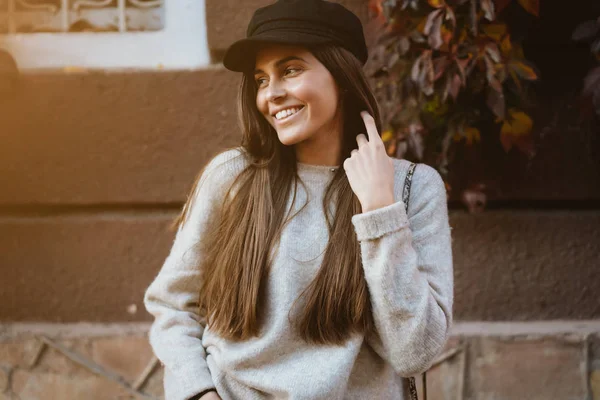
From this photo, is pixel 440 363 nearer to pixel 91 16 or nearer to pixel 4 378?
pixel 4 378

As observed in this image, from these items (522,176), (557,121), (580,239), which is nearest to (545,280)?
(580,239)

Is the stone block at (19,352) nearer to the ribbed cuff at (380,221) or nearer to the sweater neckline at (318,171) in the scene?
the sweater neckline at (318,171)

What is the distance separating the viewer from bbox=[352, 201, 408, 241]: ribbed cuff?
1630 millimetres

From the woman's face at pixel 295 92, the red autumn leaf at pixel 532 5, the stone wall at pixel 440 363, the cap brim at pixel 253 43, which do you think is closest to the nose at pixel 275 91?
the woman's face at pixel 295 92

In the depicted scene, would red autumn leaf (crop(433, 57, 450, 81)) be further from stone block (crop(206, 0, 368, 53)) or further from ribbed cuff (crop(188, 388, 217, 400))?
ribbed cuff (crop(188, 388, 217, 400))

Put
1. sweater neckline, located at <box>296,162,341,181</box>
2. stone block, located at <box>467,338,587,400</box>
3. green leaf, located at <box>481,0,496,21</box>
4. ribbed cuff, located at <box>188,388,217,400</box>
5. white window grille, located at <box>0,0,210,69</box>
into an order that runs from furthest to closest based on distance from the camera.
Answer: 1. white window grille, located at <box>0,0,210,69</box>
2. stone block, located at <box>467,338,587,400</box>
3. green leaf, located at <box>481,0,496,21</box>
4. sweater neckline, located at <box>296,162,341,181</box>
5. ribbed cuff, located at <box>188,388,217,400</box>

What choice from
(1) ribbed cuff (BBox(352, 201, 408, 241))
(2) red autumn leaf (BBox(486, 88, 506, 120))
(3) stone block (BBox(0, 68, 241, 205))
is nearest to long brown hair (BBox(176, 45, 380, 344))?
(1) ribbed cuff (BBox(352, 201, 408, 241))

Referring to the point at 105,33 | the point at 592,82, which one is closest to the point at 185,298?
the point at 592,82

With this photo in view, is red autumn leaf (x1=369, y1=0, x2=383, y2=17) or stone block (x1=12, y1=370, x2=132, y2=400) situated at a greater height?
red autumn leaf (x1=369, y1=0, x2=383, y2=17)

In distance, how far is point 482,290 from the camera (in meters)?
A: 3.07

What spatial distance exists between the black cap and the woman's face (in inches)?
2.0

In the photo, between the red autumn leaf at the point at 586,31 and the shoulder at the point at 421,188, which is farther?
the red autumn leaf at the point at 586,31

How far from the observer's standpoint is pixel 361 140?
1841 millimetres

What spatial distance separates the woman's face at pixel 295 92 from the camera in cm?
177
